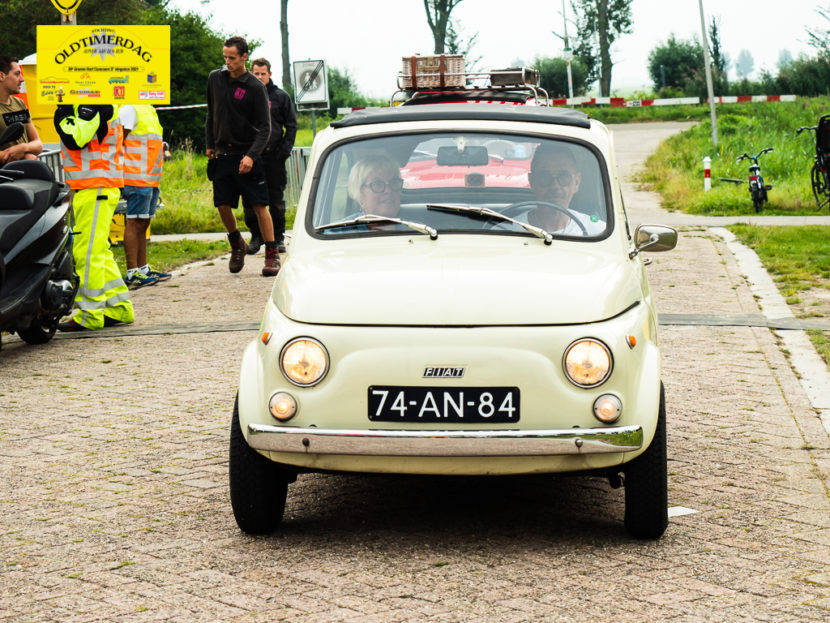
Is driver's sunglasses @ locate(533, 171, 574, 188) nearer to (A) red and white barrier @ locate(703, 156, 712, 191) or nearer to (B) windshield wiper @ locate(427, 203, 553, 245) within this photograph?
(B) windshield wiper @ locate(427, 203, 553, 245)

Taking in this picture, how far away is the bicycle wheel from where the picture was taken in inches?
755

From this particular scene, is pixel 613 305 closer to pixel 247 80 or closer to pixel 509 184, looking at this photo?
pixel 509 184

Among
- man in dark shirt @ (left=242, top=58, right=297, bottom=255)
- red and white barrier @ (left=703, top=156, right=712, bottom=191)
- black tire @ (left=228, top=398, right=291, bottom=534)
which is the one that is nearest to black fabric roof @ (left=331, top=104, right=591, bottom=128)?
black tire @ (left=228, top=398, right=291, bottom=534)

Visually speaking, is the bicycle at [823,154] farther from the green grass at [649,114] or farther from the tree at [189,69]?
the green grass at [649,114]

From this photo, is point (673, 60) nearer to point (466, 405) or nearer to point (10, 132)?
point (10, 132)

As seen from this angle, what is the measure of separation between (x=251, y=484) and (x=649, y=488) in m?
1.49

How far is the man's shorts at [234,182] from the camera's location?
12789mm

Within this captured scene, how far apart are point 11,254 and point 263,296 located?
3.31 metres

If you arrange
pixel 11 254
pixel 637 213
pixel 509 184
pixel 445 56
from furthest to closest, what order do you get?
pixel 637 213 < pixel 445 56 < pixel 11 254 < pixel 509 184

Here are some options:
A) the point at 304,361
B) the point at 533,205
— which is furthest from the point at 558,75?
the point at 304,361

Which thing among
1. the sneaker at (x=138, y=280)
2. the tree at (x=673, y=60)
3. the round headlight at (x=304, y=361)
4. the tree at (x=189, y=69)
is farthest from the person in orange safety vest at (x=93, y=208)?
the tree at (x=673, y=60)

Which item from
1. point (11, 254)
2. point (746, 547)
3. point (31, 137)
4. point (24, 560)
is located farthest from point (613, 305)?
point (31, 137)

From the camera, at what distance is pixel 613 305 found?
4.77m

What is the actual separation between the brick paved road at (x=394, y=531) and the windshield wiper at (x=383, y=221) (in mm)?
1148
